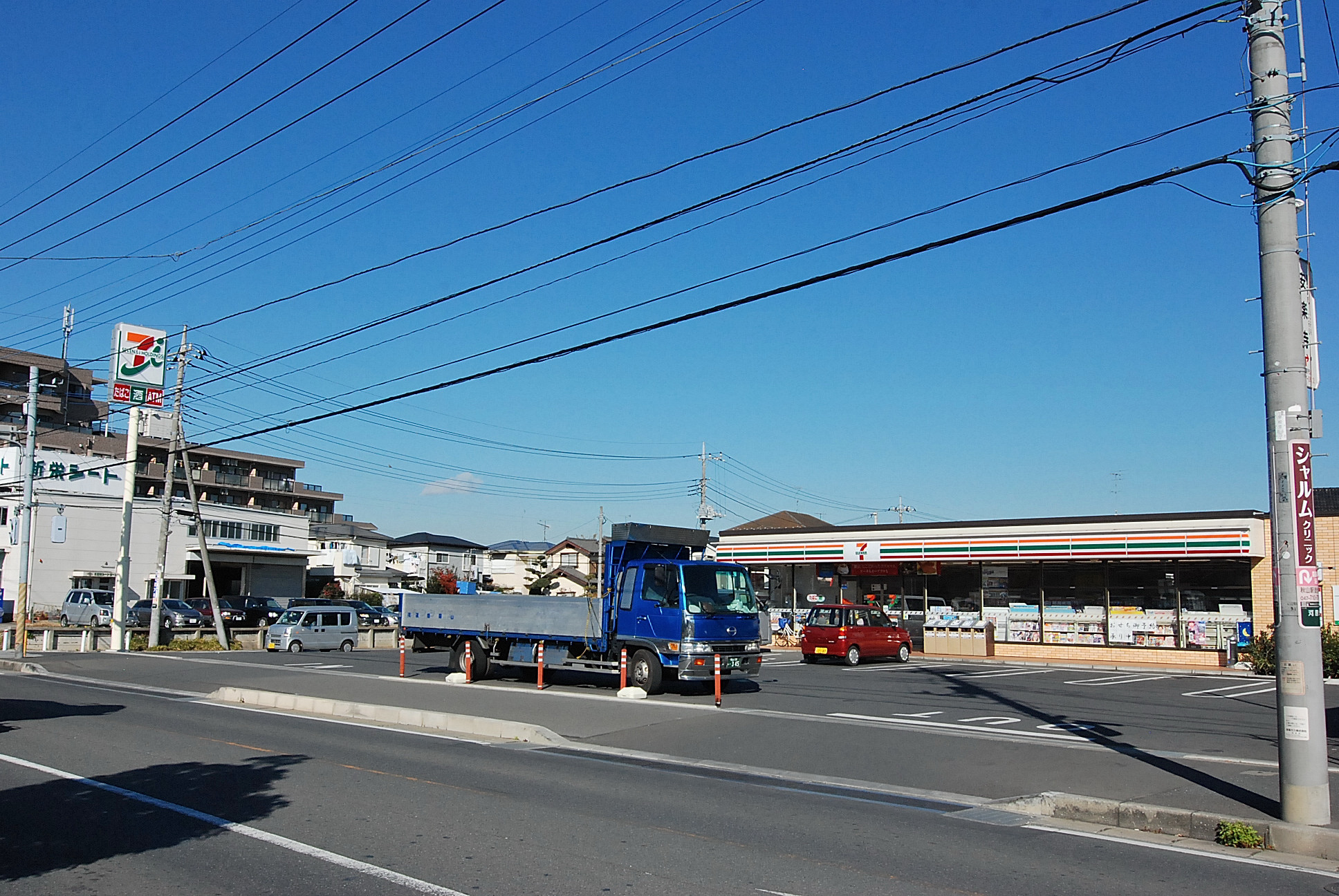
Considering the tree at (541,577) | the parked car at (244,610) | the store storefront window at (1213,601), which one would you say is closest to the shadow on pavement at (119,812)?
the store storefront window at (1213,601)

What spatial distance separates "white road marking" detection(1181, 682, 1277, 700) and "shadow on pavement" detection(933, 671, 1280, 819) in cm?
445

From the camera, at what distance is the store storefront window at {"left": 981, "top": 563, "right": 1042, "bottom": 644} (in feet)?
118

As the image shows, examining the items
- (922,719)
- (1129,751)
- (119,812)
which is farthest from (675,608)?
(119,812)

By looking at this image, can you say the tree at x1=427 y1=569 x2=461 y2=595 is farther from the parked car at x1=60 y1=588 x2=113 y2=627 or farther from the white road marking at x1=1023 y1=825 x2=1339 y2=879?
the white road marking at x1=1023 y1=825 x2=1339 y2=879

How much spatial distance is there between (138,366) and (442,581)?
45346 millimetres

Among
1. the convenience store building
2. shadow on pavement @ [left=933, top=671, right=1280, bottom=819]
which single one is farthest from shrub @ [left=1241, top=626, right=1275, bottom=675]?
shadow on pavement @ [left=933, top=671, right=1280, bottom=819]

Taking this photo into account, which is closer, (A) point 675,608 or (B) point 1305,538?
(B) point 1305,538

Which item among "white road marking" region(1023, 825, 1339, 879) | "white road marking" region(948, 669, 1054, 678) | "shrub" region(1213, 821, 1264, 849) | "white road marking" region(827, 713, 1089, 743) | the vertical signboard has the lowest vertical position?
"white road marking" region(948, 669, 1054, 678)

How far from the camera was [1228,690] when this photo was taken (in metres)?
23.3

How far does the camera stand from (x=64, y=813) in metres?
9.03

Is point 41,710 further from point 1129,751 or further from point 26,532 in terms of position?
point 26,532

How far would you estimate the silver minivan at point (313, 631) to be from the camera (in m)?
36.4

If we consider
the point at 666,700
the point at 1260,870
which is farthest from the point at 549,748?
the point at 1260,870

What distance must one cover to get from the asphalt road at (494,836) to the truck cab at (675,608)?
264 inches
